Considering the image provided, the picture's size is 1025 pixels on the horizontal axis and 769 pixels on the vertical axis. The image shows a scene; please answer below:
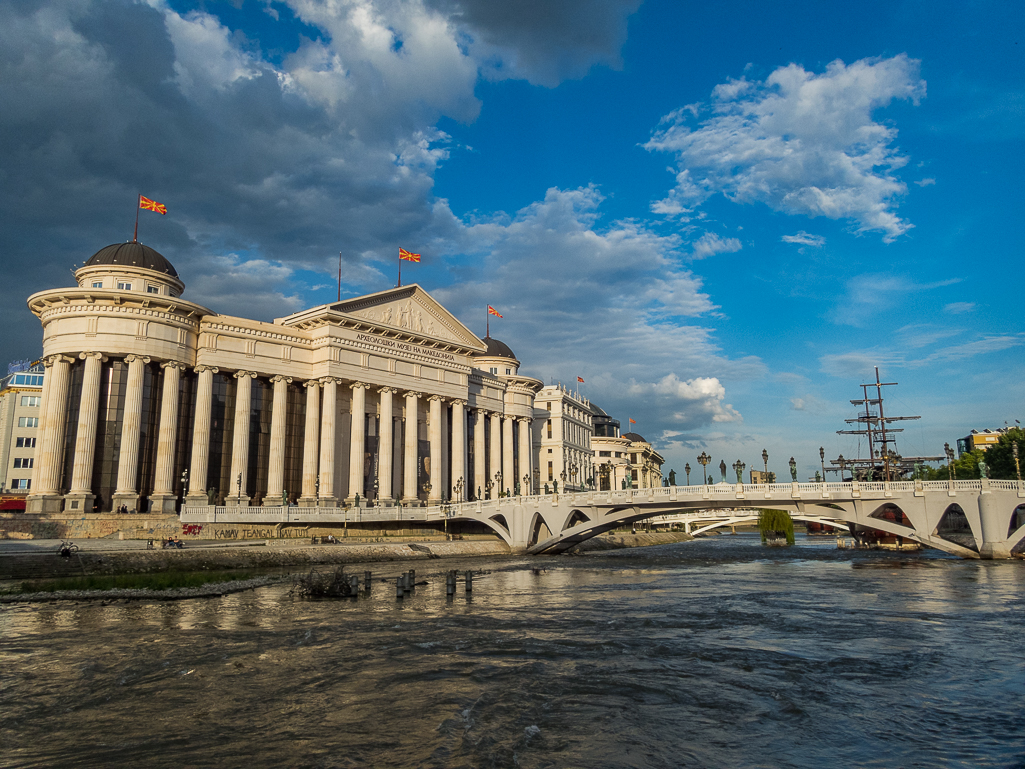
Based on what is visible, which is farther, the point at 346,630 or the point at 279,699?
the point at 346,630

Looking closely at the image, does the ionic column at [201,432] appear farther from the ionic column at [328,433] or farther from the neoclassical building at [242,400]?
the ionic column at [328,433]

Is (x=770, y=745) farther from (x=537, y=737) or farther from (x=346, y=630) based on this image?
(x=346, y=630)

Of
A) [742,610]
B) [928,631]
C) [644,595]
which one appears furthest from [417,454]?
[928,631]

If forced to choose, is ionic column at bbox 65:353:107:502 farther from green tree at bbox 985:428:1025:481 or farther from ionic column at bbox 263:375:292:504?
green tree at bbox 985:428:1025:481

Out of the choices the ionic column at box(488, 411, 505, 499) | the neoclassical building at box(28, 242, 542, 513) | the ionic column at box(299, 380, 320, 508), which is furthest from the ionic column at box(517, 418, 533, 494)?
the ionic column at box(299, 380, 320, 508)

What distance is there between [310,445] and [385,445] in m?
9.83

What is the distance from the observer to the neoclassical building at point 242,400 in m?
63.9

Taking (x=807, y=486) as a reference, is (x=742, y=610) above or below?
below

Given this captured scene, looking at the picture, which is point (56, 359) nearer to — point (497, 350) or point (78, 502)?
point (78, 502)

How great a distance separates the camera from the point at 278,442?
7512cm

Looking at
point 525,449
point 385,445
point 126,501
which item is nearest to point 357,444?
point 385,445

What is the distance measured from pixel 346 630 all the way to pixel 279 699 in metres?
9.08

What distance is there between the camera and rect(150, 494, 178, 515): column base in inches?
2509

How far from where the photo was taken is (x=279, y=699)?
15695 mm
